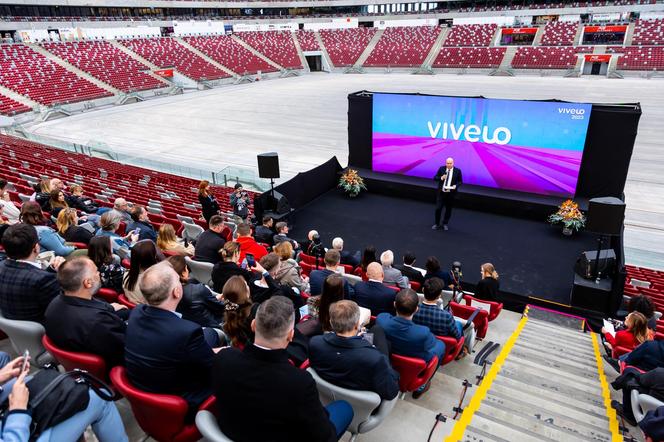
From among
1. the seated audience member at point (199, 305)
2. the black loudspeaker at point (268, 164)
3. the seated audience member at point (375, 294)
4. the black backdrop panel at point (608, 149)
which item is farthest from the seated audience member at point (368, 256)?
the black backdrop panel at point (608, 149)

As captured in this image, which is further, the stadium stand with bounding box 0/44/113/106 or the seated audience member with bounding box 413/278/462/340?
the stadium stand with bounding box 0/44/113/106

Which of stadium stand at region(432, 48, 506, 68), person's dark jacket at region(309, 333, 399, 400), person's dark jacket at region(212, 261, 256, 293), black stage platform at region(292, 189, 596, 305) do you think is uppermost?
stadium stand at region(432, 48, 506, 68)

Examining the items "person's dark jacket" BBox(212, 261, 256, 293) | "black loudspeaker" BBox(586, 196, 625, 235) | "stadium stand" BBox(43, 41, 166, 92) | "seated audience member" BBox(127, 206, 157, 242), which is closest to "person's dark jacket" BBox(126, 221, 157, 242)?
"seated audience member" BBox(127, 206, 157, 242)

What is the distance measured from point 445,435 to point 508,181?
9.34 meters

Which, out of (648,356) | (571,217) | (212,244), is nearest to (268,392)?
(212,244)

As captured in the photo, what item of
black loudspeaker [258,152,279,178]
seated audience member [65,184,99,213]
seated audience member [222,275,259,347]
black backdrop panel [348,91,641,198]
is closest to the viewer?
seated audience member [222,275,259,347]

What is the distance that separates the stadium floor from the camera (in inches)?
538

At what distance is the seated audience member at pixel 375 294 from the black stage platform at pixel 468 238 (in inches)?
162

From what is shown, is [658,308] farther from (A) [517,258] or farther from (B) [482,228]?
(B) [482,228]

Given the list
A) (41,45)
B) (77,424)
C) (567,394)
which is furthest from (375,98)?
(41,45)

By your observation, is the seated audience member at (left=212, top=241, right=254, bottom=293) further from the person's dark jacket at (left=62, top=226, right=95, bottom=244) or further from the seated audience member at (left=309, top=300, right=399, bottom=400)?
the person's dark jacket at (left=62, top=226, right=95, bottom=244)

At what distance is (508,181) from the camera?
11383 mm

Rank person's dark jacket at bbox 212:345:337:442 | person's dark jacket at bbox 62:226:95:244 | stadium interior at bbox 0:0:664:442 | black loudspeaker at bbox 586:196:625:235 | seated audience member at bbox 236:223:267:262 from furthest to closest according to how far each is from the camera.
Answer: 1. black loudspeaker at bbox 586:196:625:235
2. seated audience member at bbox 236:223:267:262
3. person's dark jacket at bbox 62:226:95:244
4. stadium interior at bbox 0:0:664:442
5. person's dark jacket at bbox 212:345:337:442

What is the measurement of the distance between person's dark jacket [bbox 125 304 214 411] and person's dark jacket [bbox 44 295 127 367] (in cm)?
23
